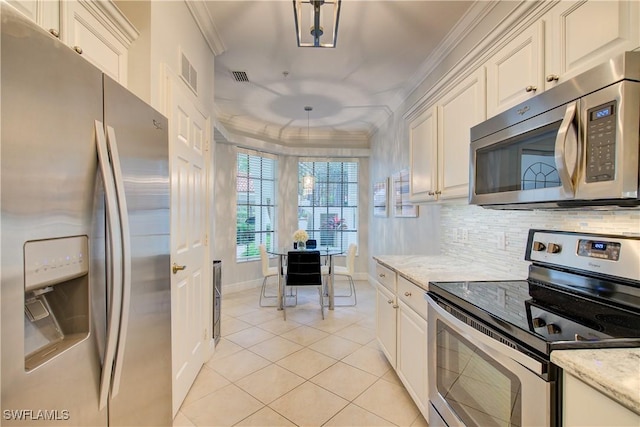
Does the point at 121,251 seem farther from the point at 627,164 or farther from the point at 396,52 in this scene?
the point at 396,52

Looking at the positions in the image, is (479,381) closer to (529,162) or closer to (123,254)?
(529,162)

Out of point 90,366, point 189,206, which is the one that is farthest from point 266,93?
point 90,366

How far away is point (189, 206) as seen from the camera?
2.08 metres

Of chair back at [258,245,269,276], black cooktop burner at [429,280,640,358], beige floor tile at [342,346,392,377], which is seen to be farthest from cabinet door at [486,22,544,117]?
chair back at [258,245,269,276]

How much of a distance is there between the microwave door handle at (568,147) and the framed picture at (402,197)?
2.23m

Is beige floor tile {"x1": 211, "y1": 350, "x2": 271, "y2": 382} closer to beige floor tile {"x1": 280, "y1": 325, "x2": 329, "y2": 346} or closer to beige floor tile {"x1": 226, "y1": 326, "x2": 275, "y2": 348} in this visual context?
beige floor tile {"x1": 226, "y1": 326, "x2": 275, "y2": 348}

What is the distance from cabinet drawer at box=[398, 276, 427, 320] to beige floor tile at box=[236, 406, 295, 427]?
1.03 meters

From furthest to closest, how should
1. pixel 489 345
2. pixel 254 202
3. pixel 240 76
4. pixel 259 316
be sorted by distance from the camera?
pixel 254 202 < pixel 259 316 < pixel 240 76 < pixel 489 345

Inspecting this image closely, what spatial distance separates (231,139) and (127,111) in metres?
3.77

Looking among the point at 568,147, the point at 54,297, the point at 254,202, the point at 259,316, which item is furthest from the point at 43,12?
the point at 254,202

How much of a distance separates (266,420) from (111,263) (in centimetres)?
151

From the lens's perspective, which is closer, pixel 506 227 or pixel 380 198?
pixel 506 227

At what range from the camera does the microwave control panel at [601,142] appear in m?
0.98

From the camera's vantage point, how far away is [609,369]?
74 cm
